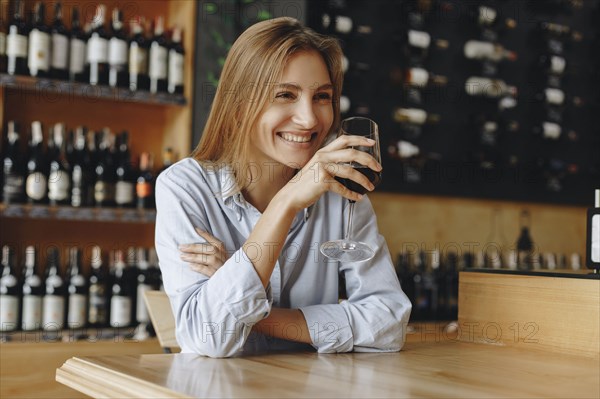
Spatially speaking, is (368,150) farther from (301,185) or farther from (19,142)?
(19,142)

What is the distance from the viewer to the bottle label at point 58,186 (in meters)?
2.55

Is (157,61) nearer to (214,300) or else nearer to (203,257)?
(203,257)

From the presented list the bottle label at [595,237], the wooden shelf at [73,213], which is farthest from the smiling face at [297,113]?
the wooden shelf at [73,213]

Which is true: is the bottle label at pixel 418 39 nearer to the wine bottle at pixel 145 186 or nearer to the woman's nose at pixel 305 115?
the wine bottle at pixel 145 186

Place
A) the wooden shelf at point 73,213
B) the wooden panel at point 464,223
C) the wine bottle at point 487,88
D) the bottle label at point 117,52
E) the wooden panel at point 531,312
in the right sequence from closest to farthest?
the wooden panel at point 531,312 → the wooden shelf at point 73,213 → the bottle label at point 117,52 → the wooden panel at point 464,223 → the wine bottle at point 487,88

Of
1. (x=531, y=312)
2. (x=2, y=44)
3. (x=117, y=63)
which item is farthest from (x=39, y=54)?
(x=531, y=312)

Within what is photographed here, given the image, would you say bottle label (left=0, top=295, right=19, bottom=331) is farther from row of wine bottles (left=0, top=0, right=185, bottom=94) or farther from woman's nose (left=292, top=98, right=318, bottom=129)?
woman's nose (left=292, top=98, right=318, bottom=129)

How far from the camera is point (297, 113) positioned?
4.60 ft

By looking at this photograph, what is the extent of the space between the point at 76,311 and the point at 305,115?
1534mm

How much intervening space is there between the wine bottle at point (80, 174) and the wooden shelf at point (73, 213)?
1.9 inches

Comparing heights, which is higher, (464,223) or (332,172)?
(332,172)

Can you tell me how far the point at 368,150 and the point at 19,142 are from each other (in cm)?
188

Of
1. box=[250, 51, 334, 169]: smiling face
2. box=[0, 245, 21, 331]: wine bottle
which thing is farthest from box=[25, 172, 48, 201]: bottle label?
box=[250, 51, 334, 169]: smiling face

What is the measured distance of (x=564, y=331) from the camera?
1.37m
